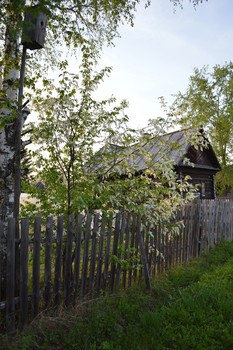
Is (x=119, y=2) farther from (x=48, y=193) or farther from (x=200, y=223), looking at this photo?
(x=200, y=223)

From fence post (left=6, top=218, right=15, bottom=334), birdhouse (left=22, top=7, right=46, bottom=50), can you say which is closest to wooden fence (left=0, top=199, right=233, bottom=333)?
fence post (left=6, top=218, right=15, bottom=334)

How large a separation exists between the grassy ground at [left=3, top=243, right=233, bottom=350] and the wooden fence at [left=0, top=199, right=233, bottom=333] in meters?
0.23

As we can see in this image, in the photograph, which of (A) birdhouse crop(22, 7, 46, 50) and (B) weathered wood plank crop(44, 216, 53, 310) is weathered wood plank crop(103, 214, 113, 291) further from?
(A) birdhouse crop(22, 7, 46, 50)

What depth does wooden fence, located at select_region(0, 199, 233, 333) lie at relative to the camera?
3.01 metres

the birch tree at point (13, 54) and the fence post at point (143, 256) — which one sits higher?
the birch tree at point (13, 54)

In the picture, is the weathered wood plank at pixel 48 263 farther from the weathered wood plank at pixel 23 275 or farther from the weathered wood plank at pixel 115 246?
the weathered wood plank at pixel 115 246

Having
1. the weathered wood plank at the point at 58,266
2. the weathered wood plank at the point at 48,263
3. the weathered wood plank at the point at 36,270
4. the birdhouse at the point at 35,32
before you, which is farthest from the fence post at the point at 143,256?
the birdhouse at the point at 35,32

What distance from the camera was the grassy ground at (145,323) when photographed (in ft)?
9.23

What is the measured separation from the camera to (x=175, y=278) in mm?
4809

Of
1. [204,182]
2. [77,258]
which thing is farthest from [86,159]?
[204,182]

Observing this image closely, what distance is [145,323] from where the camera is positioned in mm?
3203

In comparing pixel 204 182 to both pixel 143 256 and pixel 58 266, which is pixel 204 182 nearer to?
pixel 143 256

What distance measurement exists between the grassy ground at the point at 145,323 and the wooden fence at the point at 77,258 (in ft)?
0.76

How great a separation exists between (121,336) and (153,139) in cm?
276
